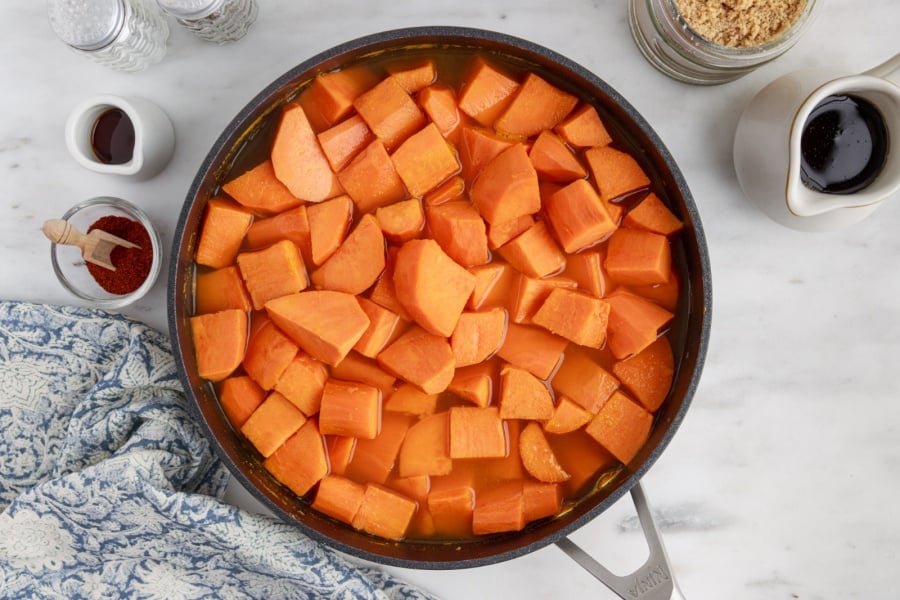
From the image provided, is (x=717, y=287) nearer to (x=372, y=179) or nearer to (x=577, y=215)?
(x=577, y=215)

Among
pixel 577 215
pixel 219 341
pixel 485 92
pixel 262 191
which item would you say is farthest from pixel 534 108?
pixel 219 341

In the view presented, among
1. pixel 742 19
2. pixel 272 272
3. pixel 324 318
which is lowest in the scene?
pixel 324 318

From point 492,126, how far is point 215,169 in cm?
57

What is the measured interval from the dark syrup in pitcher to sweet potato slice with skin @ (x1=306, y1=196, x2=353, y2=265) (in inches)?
37.3

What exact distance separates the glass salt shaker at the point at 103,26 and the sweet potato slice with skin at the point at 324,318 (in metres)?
0.64

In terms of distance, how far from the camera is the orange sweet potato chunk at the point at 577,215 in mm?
1489

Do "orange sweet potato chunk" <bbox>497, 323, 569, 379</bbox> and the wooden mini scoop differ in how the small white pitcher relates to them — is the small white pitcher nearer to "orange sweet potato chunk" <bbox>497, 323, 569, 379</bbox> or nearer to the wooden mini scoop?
"orange sweet potato chunk" <bbox>497, 323, 569, 379</bbox>

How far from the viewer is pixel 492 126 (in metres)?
1.58

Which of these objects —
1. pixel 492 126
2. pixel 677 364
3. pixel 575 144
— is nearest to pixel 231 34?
pixel 492 126

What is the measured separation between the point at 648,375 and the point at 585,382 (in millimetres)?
134

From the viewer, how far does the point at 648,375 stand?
1.56 meters

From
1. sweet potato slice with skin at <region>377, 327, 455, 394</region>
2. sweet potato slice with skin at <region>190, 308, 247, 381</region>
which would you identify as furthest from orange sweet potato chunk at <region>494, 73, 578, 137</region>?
sweet potato slice with skin at <region>190, 308, 247, 381</region>

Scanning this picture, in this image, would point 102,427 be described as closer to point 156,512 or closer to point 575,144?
point 156,512

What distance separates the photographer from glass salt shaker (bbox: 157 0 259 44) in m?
1.51
